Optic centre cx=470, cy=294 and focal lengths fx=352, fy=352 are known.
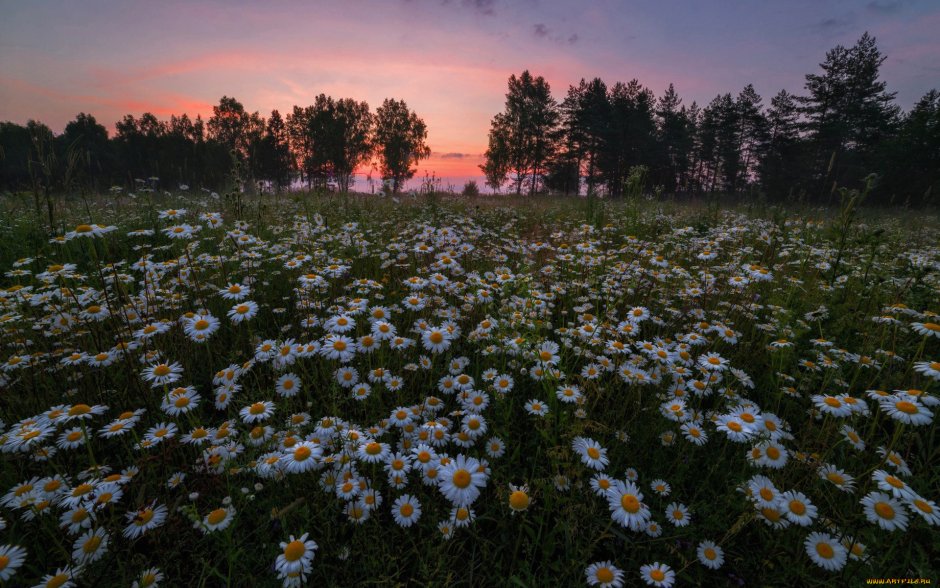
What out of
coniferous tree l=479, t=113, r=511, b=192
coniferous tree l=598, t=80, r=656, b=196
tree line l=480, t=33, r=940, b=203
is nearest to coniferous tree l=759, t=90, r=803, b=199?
tree line l=480, t=33, r=940, b=203

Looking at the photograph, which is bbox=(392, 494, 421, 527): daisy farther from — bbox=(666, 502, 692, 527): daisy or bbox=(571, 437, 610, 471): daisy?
bbox=(666, 502, 692, 527): daisy

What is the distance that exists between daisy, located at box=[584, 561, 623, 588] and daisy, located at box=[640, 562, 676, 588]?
125 millimetres

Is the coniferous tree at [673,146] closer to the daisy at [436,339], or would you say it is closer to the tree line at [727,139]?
the tree line at [727,139]

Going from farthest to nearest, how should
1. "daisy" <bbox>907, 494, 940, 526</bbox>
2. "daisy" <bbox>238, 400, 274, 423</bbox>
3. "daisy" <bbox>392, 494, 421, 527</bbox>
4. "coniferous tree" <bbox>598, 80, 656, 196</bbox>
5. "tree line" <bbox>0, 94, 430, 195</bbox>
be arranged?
"tree line" <bbox>0, 94, 430, 195</bbox> → "coniferous tree" <bbox>598, 80, 656, 196</bbox> → "daisy" <bbox>238, 400, 274, 423</bbox> → "daisy" <bbox>392, 494, 421, 527</bbox> → "daisy" <bbox>907, 494, 940, 526</bbox>

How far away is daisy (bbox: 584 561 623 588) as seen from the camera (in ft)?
5.00

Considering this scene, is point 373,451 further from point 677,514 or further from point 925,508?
point 925,508

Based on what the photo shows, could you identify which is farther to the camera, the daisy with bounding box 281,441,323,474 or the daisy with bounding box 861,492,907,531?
the daisy with bounding box 281,441,323,474

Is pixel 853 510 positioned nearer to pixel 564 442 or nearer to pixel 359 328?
pixel 564 442

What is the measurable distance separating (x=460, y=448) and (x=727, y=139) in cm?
6098

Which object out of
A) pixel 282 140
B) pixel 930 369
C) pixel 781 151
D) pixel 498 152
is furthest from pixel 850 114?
pixel 282 140

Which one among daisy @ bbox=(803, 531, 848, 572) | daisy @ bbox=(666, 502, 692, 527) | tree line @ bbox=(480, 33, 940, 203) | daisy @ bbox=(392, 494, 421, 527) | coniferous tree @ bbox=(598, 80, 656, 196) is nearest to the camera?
daisy @ bbox=(803, 531, 848, 572)

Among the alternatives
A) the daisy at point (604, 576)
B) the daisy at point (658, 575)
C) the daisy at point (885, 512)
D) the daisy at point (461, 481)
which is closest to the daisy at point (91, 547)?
the daisy at point (461, 481)

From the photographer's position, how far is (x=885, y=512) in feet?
5.28

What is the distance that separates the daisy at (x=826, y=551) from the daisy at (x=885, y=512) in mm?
196
